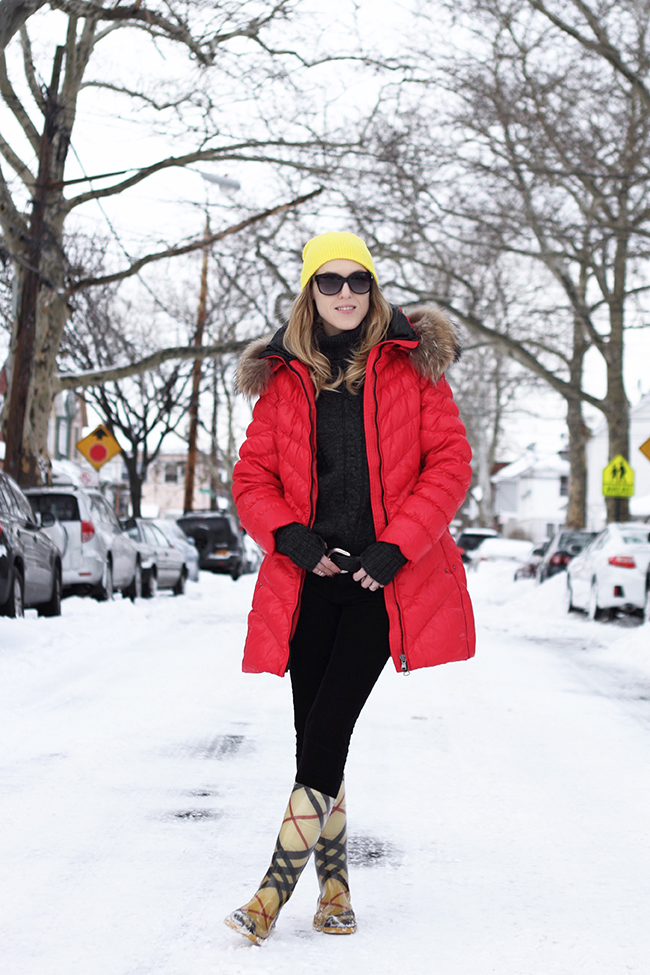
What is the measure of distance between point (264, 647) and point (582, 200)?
87.5 ft

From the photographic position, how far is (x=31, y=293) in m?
18.0

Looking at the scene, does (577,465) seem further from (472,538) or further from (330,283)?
(330,283)

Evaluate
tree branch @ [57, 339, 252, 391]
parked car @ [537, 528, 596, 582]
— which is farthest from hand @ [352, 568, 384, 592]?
parked car @ [537, 528, 596, 582]

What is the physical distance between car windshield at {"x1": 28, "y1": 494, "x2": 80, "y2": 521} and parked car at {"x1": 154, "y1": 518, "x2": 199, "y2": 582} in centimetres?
580

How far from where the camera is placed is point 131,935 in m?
3.29

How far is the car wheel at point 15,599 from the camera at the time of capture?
1110 cm

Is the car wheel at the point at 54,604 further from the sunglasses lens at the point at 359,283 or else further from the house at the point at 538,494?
the house at the point at 538,494

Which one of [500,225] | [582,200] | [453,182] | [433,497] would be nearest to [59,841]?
[433,497]

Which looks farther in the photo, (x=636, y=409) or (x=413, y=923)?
(x=636, y=409)

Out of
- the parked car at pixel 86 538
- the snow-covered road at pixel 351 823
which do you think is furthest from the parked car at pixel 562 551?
the snow-covered road at pixel 351 823

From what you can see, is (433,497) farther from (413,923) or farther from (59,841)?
(59,841)

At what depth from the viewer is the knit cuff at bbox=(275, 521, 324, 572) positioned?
3.24 metres

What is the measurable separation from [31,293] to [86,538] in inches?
172

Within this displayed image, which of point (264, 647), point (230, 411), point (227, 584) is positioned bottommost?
point (227, 584)
